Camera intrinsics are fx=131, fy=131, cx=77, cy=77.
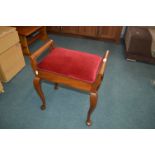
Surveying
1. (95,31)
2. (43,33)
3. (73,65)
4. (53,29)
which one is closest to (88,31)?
(95,31)

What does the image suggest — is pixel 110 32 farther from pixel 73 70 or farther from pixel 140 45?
pixel 73 70

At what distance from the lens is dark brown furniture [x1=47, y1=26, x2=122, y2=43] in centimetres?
261

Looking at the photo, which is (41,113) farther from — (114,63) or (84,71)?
(114,63)

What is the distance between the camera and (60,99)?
4.99ft

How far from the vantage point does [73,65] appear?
41.5 inches

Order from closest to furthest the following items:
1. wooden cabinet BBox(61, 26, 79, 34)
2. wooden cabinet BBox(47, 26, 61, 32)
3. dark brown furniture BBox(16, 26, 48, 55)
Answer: dark brown furniture BBox(16, 26, 48, 55)
wooden cabinet BBox(61, 26, 79, 34)
wooden cabinet BBox(47, 26, 61, 32)

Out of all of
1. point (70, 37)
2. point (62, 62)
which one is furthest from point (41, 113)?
point (70, 37)

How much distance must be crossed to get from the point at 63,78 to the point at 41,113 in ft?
1.87

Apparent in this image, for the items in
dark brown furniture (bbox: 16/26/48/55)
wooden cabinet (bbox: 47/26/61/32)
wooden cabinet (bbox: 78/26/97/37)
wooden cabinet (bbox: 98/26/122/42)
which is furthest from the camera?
wooden cabinet (bbox: 47/26/61/32)

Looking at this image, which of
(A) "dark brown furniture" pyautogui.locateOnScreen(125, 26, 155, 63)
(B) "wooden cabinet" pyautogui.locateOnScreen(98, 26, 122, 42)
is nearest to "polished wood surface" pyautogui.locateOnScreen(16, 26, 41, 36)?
(B) "wooden cabinet" pyautogui.locateOnScreen(98, 26, 122, 42)

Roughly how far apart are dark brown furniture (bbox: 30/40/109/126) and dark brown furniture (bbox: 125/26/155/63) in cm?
112

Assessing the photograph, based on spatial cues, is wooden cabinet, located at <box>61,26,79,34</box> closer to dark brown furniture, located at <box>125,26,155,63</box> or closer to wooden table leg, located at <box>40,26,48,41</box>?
wooden table leg, located at <box>40,26,48,41</box>

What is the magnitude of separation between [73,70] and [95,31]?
1.98m

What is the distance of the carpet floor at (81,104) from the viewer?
1.29 meters
